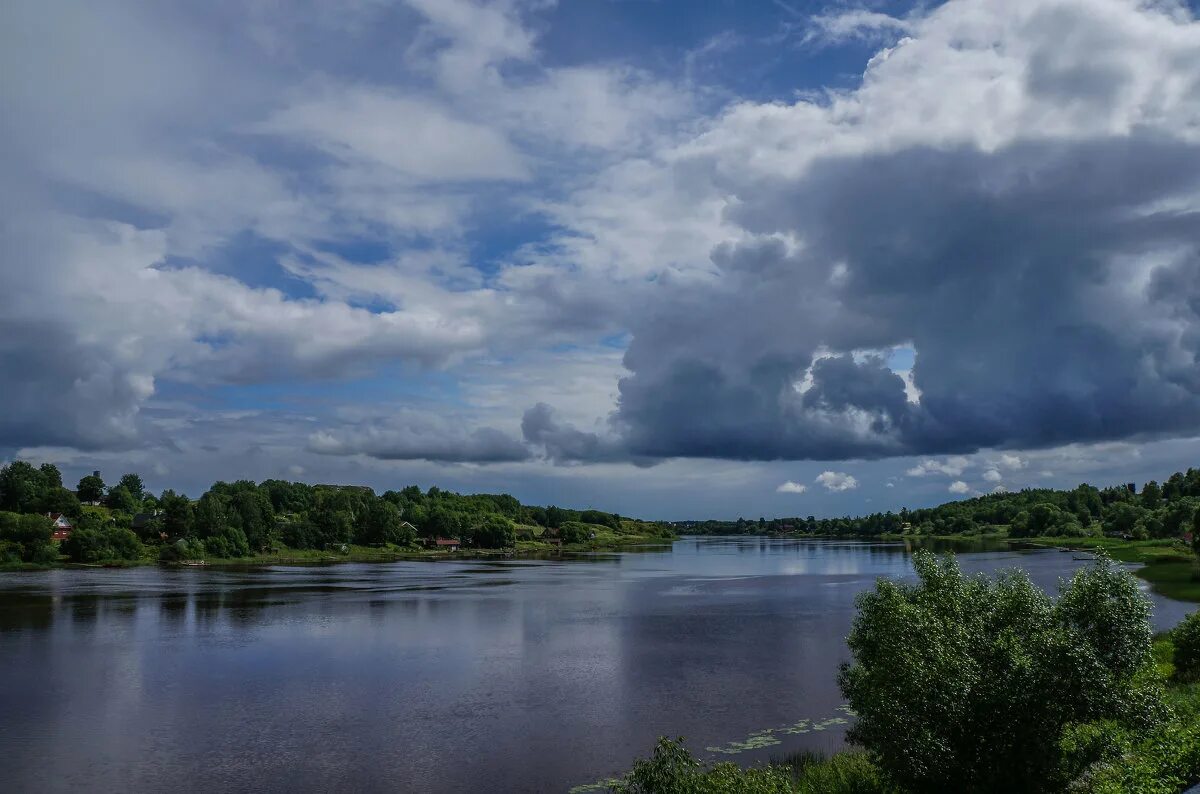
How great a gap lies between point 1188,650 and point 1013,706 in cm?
2255

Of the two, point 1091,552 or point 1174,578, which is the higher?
point 1174,578

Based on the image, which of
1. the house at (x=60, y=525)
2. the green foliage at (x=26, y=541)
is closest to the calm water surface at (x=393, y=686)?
the green foliage at (x=26, y=541)

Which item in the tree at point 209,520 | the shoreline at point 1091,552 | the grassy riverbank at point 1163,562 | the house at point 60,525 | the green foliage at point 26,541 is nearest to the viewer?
the grassy riverbank at point 1163,562

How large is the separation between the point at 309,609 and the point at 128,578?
5547 centimetres

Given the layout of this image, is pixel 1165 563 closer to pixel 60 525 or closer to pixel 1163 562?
pixel 1163 562

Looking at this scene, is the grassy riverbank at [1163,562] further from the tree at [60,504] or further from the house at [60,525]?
the tree at [60,504]

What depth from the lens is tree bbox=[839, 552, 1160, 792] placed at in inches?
831

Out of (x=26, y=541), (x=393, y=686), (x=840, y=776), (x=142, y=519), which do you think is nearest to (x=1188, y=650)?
(x=840, y=776)

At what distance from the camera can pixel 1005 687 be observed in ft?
69.2

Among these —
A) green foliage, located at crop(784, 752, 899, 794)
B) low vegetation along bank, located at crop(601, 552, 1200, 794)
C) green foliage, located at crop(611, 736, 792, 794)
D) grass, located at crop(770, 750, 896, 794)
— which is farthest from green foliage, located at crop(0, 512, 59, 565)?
green foliage, located at crop(611, 736, 792, 794)

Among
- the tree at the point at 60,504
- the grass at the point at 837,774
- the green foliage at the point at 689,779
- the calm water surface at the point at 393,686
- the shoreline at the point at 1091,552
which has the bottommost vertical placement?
the shoreline at the point at 1091,552

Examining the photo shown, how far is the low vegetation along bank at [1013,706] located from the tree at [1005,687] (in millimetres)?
28

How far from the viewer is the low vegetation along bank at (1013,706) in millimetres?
21016

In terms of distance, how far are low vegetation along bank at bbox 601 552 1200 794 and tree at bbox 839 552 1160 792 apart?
0.03 meters
